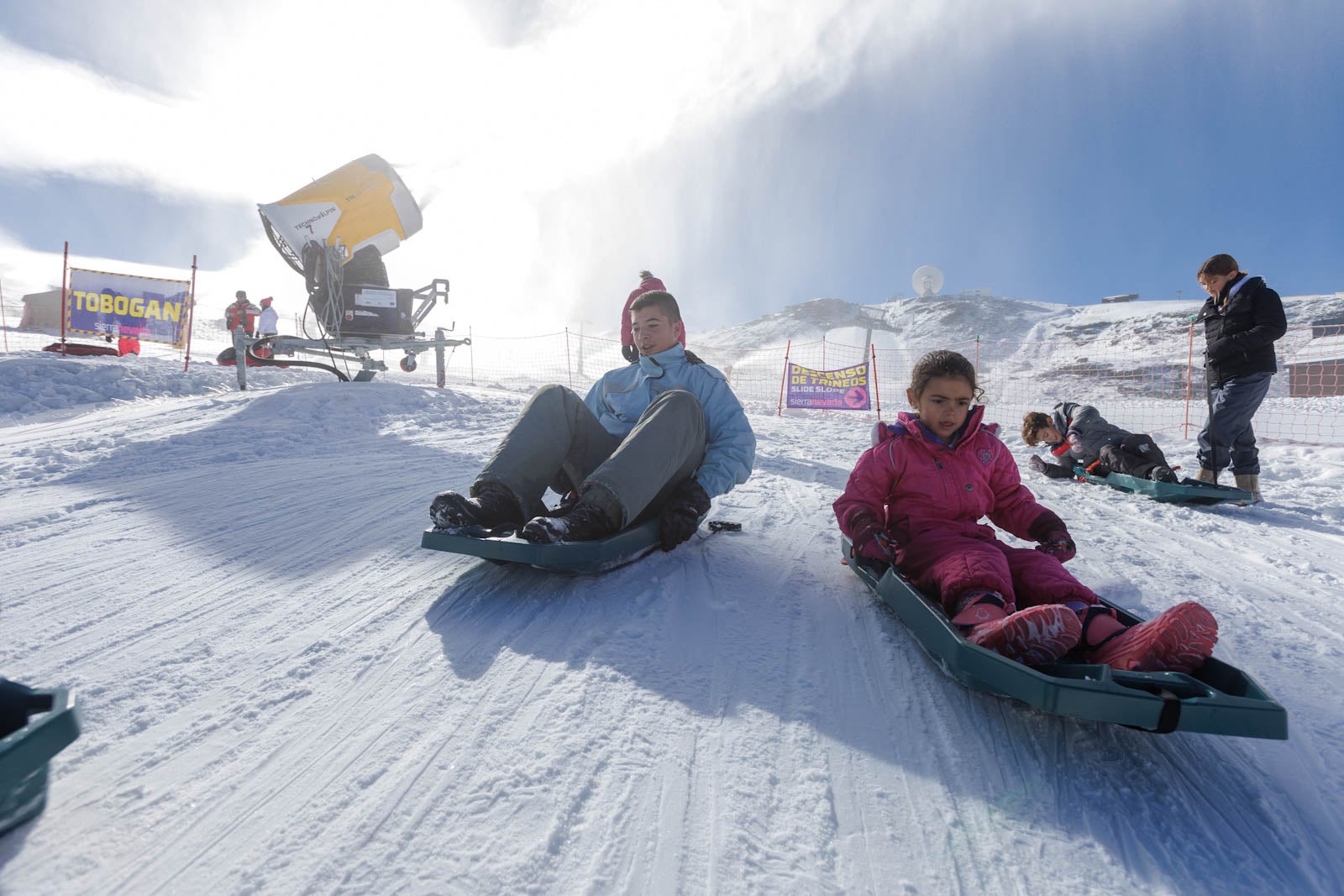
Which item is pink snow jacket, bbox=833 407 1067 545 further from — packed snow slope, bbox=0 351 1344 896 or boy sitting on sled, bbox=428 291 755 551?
boy sitting on sled, bbox=428 291 755 551

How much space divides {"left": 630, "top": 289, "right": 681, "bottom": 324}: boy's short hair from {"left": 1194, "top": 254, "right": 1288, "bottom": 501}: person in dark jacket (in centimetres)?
393

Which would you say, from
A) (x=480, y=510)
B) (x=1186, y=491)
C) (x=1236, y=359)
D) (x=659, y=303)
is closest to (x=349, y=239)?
(x=659, y=303)

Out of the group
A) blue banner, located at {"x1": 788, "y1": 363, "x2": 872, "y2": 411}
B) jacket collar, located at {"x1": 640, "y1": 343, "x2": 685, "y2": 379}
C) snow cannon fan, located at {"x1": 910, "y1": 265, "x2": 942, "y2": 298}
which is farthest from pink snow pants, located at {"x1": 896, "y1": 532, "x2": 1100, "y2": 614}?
snow cannon fan, located at {"x1": 910, "y1": 265, "x2": 942, "y2": 298}

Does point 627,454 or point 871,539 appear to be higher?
point 627,454

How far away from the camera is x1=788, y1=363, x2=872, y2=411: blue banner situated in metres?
10.9

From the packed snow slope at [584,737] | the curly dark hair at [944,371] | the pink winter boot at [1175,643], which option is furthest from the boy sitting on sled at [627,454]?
the pink winter boot at [1175,643]

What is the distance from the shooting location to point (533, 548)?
5.88 feet

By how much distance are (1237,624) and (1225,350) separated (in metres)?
3.11

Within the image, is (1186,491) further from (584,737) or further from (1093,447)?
(584,737)

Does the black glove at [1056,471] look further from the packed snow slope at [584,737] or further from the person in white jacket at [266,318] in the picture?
the person in white jacket at [266,318]

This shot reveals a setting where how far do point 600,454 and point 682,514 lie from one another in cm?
49

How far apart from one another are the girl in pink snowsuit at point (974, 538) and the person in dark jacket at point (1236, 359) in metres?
3.26

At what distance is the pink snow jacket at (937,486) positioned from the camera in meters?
2.06

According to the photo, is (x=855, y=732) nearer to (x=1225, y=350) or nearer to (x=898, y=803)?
(x=898, y=803)
